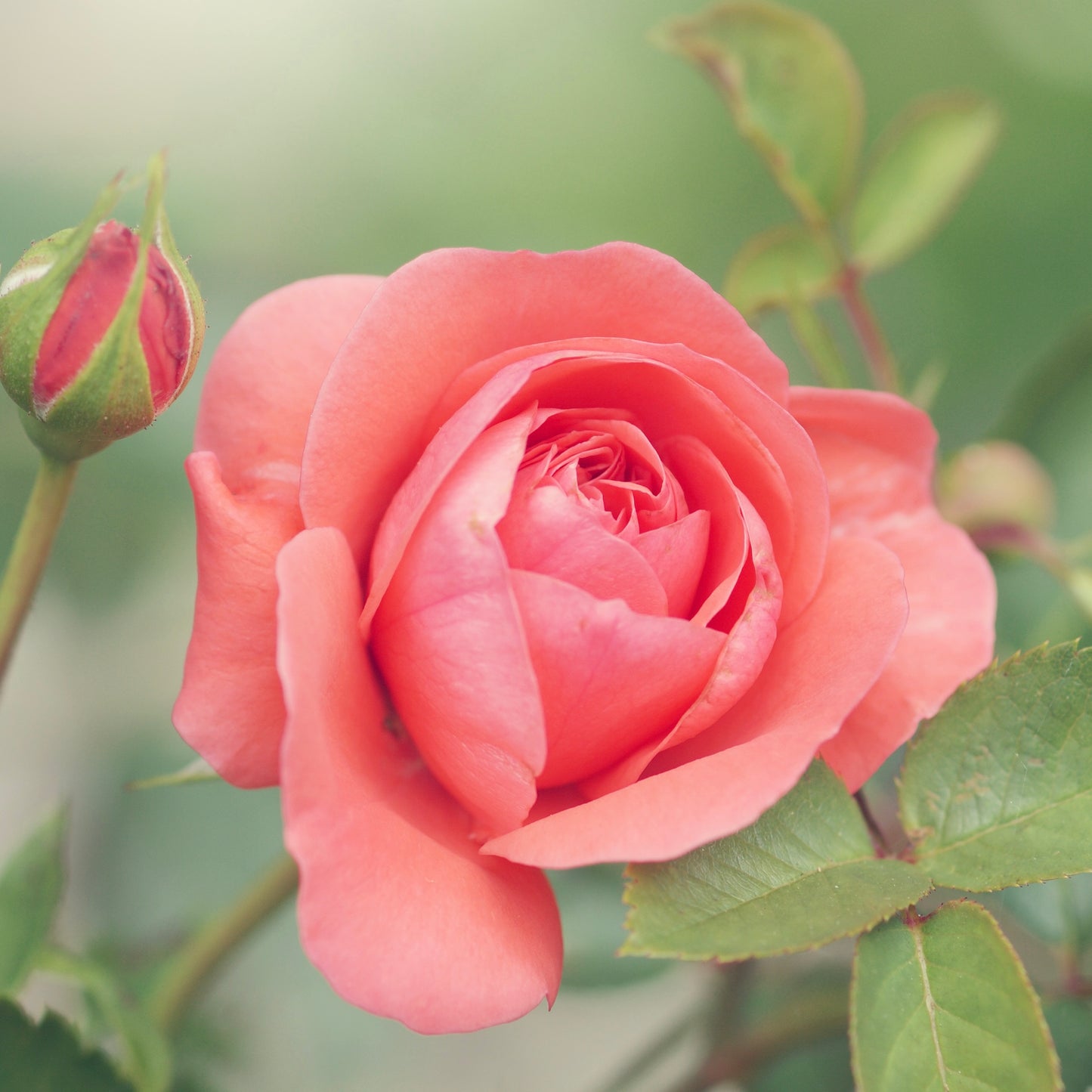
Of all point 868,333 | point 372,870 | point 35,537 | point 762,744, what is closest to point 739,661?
point 762,744

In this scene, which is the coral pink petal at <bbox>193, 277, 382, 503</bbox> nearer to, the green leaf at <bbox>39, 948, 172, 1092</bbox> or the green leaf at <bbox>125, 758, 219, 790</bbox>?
the green leaf at <bbox>125, 758, 219, 790</bbox>

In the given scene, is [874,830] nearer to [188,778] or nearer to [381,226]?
[188,778]

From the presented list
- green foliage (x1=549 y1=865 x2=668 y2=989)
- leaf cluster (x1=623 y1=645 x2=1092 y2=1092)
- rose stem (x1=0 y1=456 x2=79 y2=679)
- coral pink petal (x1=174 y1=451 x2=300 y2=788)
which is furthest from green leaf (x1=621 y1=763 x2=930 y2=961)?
green foliage (x1=549 y1=865 x2=668 y2=989)

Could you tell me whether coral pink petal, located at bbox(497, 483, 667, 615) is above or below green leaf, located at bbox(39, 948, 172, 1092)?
above

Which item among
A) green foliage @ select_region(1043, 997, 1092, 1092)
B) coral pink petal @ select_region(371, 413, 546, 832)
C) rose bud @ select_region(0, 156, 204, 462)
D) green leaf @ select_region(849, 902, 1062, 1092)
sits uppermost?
rose bud @ select_region(0, 156, 204, 462)

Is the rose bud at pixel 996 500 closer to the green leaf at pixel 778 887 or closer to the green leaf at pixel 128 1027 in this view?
the green leaf at pixel 778 887

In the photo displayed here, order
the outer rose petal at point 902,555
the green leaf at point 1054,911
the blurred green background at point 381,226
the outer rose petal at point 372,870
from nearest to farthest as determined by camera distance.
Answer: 1. the outer rose petal at point 372,870
2. the outer rose petal at point 902,555
3. the green leaf at point 1054,911
4. the blurred green background at point 381,226

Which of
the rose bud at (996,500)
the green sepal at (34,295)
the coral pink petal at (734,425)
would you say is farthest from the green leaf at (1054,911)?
the green sepal at (34,295)
